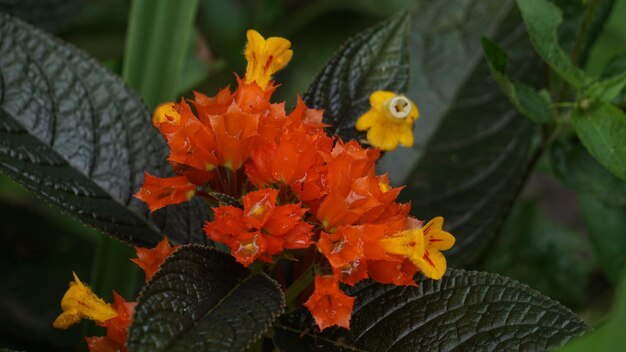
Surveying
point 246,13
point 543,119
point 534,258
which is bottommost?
point 534,258

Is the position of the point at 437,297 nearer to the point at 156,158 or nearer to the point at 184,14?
the point at 156,158

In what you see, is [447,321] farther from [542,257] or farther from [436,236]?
[542,257]

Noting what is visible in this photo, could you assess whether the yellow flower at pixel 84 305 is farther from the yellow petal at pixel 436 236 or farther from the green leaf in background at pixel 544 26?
the green leaf in background at pixel 544 26

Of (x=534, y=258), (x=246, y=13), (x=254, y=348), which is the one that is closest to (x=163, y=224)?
(x=254, y=348)

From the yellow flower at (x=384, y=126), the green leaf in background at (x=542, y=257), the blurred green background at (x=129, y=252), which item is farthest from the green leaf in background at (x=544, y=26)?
the green leaf in background at (x=542, y=257)

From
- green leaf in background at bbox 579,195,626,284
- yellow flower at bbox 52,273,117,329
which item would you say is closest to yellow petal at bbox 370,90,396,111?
yellow flower at bbox 52,273,117,329

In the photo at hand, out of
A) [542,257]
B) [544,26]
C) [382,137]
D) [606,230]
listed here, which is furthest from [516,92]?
[542,257]

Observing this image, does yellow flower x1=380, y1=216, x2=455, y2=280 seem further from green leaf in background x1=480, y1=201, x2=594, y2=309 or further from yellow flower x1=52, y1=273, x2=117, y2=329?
green leaf in background x1=480, y1=201, x2=594, y2=309
